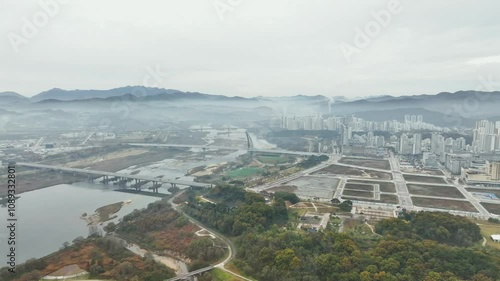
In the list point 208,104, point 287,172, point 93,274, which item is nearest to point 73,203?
point 93,274

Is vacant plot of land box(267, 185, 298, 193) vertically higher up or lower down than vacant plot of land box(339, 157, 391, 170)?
higher up

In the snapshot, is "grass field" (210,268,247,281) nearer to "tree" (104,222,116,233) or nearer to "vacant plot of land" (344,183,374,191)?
"tree" (104,222,116,233)

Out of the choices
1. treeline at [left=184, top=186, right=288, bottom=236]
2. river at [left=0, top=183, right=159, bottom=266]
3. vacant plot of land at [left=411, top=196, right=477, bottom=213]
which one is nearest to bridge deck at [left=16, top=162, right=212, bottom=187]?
river at [left=0, top=183, right=159, bottom=266]

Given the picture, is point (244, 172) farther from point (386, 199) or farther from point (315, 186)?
point (386, 199)

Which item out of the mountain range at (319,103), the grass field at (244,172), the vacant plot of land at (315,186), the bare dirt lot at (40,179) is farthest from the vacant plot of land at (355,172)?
the mountain range at (319,103)

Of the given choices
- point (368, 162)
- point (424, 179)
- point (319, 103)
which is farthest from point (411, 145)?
point (319, 103)

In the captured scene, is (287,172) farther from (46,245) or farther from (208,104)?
(208,104)
